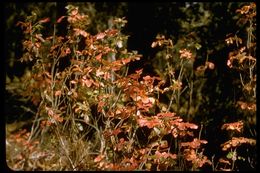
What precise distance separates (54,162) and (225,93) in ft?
11.1

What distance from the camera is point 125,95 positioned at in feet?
12.7

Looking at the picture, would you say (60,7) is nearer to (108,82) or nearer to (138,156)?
(108,82)

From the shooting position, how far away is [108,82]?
3967mm

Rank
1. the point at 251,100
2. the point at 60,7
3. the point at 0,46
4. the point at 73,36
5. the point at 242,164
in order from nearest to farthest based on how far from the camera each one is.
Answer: the point at 0,46
the point at 73,36
the point at 251,100
the point at 242,164
the point at 60,7

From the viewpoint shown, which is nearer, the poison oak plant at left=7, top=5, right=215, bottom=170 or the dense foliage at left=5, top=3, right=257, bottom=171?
the poison oak plant at left=7, top=5, right=215, bottom=170

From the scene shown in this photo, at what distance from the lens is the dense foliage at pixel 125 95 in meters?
3.80

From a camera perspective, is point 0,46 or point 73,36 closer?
point 0,46

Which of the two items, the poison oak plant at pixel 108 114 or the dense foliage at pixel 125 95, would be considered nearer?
the poison oak plant at pixel 108 114

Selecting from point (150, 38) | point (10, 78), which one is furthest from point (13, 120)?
point (150, 38)

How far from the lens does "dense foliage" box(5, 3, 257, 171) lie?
3.80 m

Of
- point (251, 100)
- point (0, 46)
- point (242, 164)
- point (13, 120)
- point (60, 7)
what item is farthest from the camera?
point (13, 120)

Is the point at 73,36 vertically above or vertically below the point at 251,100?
above

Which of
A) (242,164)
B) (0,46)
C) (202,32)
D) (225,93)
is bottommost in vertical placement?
(242,164)

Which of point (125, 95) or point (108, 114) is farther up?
point (125, 95)
